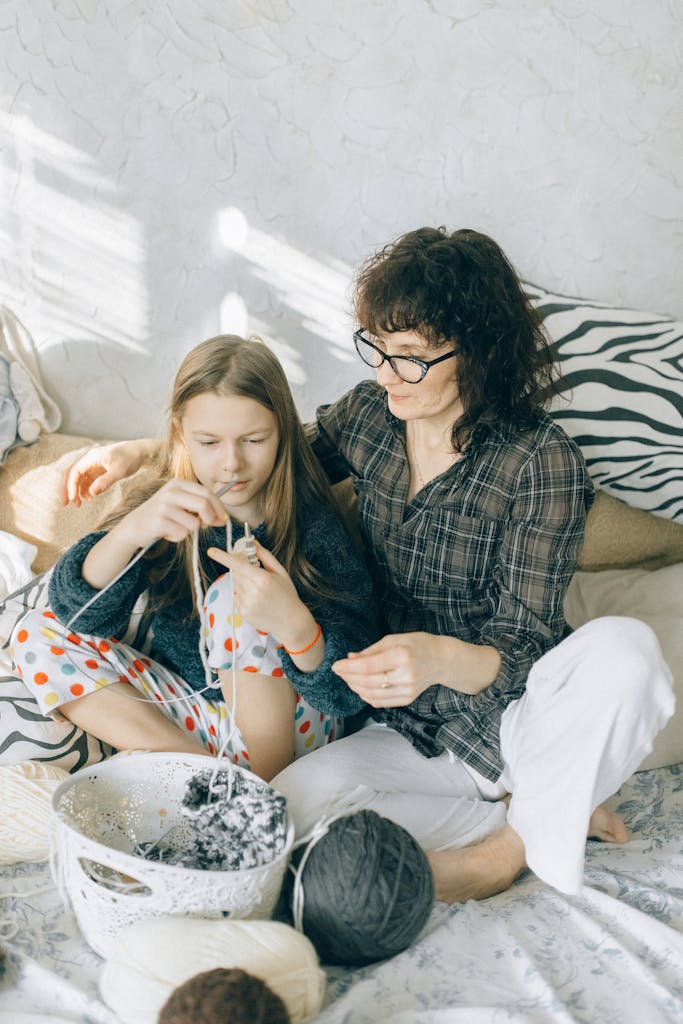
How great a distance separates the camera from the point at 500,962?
3.62 ft

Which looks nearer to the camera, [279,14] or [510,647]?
[510,647]

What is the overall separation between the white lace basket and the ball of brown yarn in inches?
4.3

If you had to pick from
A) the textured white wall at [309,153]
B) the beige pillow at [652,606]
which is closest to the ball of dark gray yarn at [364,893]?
the beige pillow at [652,606]

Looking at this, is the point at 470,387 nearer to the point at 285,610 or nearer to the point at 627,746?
the point at 285,610

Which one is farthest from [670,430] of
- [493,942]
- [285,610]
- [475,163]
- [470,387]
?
[493,942]

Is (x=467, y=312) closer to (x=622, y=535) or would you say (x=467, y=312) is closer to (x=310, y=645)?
(x=310, y=645)

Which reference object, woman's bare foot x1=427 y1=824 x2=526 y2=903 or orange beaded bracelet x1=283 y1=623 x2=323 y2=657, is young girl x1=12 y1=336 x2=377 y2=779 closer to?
orange beaded bracelet x1=283 y1=623 x2=323 y2=657

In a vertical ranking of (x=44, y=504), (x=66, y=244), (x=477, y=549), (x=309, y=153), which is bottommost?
(x=44, y=504)

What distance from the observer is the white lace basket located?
1037 millimetres

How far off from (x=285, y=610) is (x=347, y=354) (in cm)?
79

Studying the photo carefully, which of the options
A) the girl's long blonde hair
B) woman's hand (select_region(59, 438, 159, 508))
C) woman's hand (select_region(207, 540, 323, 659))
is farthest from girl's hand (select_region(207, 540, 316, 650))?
woman's hand (select_region(59, 438, 159, 508))

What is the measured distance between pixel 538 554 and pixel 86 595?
0.64 m

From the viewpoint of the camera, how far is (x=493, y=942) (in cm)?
114

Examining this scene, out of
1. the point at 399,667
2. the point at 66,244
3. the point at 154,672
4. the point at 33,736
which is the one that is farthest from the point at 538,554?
the point at 66,244
